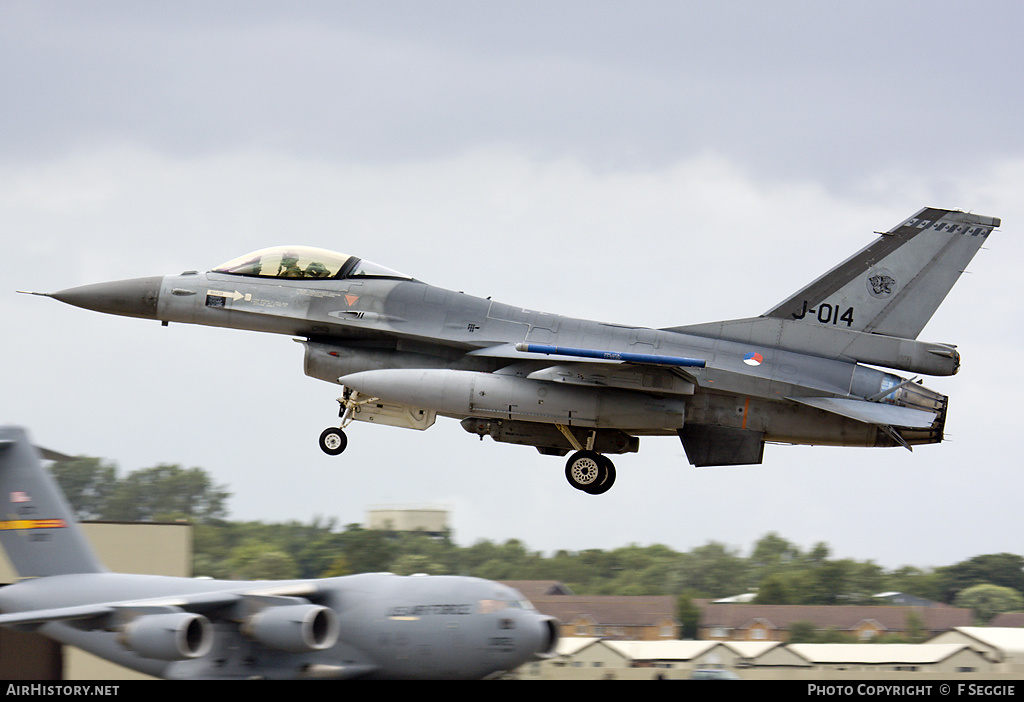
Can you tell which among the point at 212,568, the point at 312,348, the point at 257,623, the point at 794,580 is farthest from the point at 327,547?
the point at 257,623

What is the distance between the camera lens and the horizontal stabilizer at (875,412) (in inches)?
731

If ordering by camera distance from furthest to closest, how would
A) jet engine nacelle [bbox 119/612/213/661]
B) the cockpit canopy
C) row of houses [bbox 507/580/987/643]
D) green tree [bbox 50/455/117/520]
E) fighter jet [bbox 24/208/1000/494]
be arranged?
green tree [bbox 50/455/117/520], row of houses [bbox 507/580/987/643], the cockpit canopy, fighter jet [bbox 24/208/1000/494], jet engine nacelle [bbox 119/612/213/661]

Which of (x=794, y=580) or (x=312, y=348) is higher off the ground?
(x=312, y=348)

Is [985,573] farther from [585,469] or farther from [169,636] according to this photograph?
[169,636]

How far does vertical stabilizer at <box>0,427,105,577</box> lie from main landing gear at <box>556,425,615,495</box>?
25.5 feet

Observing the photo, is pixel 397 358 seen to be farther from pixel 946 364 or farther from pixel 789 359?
pixel 946 364

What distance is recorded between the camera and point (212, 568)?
45844mm

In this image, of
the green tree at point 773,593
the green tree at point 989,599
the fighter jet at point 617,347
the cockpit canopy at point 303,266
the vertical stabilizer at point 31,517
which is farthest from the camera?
the green tree at point 989,599

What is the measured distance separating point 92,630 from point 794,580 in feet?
107

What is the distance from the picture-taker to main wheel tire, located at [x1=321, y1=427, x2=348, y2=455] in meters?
19.8

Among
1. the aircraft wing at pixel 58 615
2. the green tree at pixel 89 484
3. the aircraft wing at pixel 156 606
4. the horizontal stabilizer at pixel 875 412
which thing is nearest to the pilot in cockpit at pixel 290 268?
the aircraft wing at pixel 156 606

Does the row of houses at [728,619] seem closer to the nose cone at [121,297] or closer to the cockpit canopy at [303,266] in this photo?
the cockpit canopy at [303,266]

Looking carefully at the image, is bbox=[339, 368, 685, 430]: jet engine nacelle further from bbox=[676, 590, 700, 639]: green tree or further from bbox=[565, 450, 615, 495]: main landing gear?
bbox=[676, 590, 700, 639]: green tree

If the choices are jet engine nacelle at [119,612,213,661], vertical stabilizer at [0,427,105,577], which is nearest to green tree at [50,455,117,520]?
vertical stabilizer at [0,427,105,577]
